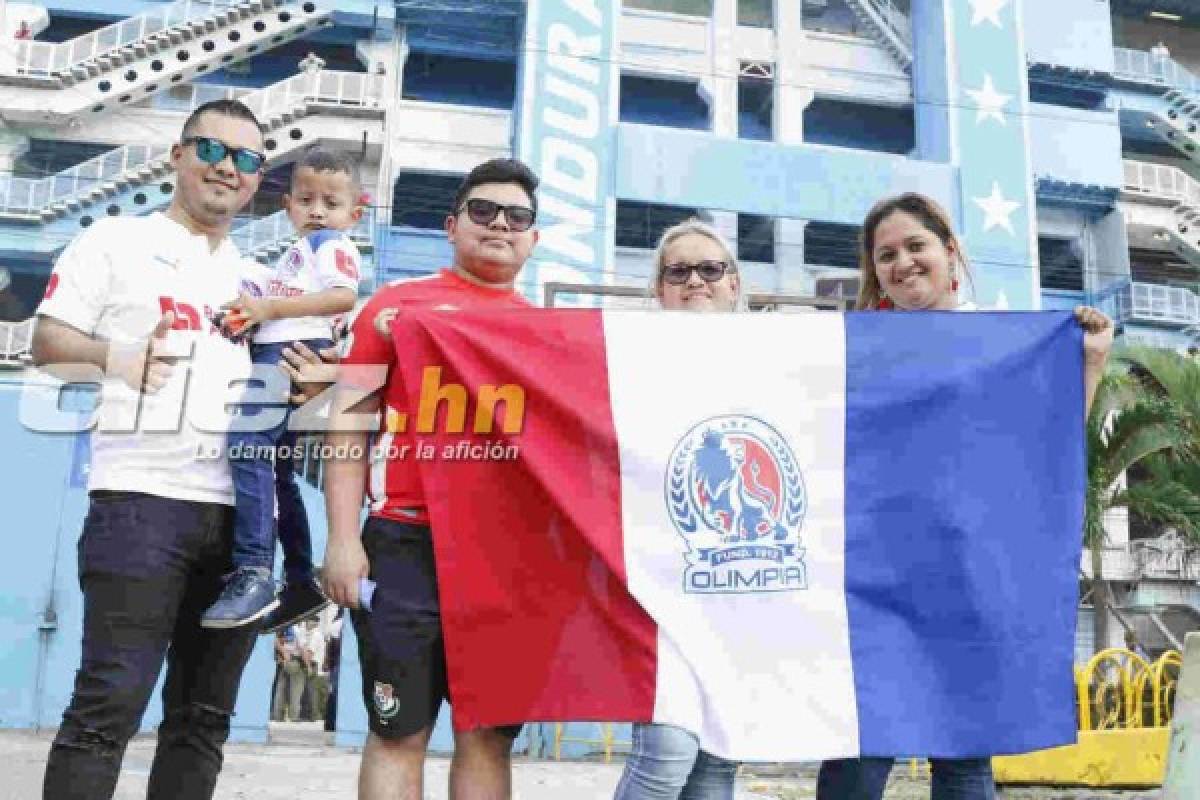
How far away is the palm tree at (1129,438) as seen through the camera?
11453 mm

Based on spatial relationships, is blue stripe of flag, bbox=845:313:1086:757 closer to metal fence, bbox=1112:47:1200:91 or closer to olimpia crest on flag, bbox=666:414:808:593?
olimpia crest on flag, bbox=666:414:808:593

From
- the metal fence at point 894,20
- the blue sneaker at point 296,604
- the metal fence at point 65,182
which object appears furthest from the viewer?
the metal fence at point 894,20

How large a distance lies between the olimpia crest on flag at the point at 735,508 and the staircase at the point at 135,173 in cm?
1710

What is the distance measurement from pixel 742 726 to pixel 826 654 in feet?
1.12

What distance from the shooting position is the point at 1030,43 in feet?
74.3

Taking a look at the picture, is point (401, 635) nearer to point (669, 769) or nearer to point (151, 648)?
point (151, 648)

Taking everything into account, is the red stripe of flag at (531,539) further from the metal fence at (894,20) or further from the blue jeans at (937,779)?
the metal fence at (894,20)

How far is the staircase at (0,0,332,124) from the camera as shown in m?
18.3

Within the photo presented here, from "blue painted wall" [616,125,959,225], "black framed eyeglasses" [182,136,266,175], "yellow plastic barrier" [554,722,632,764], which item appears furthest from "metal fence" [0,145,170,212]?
"black framed eyeglasses" [182,136,266,175]

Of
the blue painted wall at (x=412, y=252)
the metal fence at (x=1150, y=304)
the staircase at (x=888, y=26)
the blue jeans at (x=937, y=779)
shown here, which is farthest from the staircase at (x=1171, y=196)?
the blue jeans at (x=937, y=779)

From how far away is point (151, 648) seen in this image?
108 inches

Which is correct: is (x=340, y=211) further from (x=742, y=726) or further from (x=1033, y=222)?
(x=1033, y=222)

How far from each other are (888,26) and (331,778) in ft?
65.0

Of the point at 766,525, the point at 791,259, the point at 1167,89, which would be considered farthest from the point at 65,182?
the point at 1167,89
